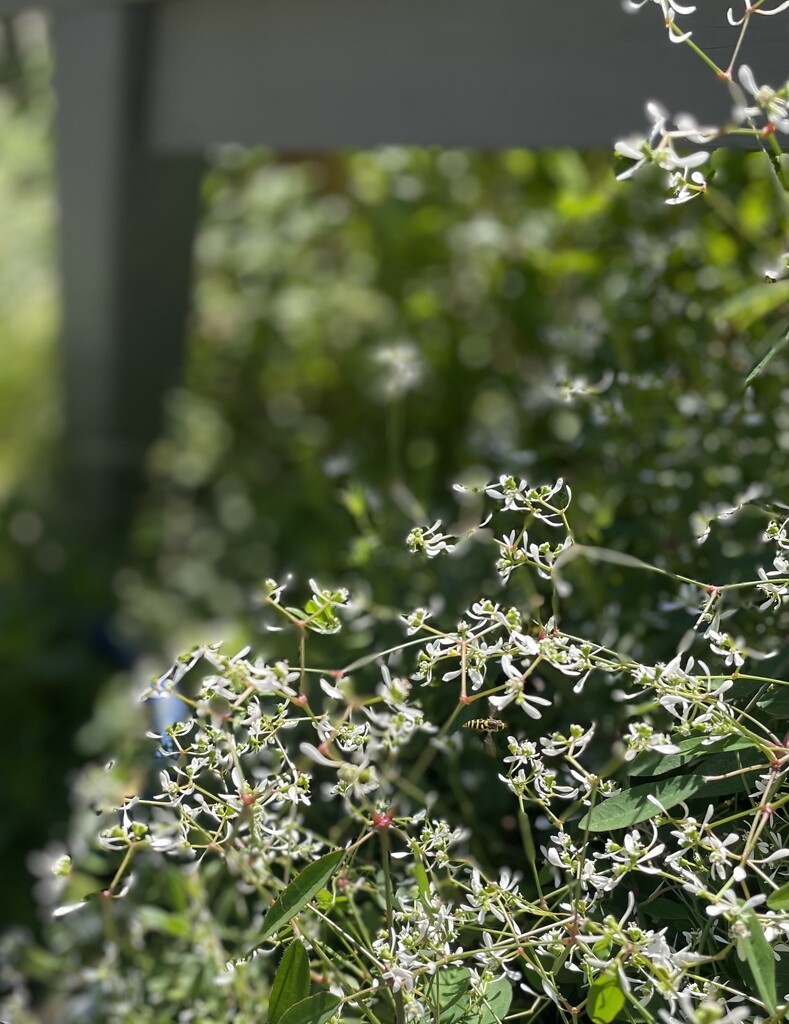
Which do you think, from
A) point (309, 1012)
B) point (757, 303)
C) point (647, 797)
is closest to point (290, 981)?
point (309, 1012)

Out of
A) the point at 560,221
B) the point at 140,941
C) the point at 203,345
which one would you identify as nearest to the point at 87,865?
the point at 140,941

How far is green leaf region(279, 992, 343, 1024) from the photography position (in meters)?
0.63

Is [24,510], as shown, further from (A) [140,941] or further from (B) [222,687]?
(B) [222,687]

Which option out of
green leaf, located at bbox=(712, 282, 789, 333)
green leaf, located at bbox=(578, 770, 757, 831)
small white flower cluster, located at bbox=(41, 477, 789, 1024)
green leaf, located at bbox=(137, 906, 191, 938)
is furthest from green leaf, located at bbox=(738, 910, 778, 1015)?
green leaf, located at bbox=(712, 282, 789, 333)

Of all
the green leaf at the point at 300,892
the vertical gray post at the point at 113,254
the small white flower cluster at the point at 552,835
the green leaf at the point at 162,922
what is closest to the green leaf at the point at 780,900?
the small white flower cluster at the point at 552,835

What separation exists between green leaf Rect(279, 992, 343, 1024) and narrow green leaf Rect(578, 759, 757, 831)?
191 mm

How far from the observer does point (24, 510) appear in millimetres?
2336

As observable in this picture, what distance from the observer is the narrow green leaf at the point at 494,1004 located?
660 millimetres

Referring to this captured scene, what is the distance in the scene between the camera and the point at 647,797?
0.67m

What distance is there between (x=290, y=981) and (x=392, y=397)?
75 centimetres

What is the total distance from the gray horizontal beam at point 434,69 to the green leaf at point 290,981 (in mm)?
706

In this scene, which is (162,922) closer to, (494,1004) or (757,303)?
(494,1004)

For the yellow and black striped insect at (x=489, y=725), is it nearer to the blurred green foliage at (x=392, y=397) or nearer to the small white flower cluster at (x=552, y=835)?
the small white flower cluster at (x=552, y=835)

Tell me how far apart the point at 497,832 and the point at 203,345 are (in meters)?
2.22
